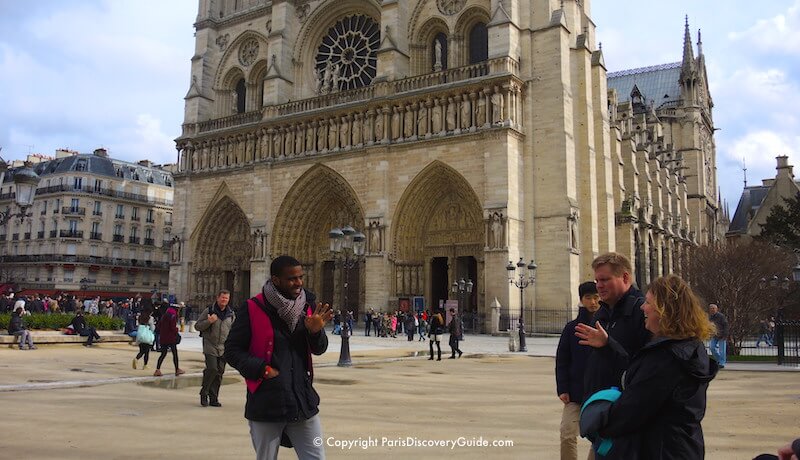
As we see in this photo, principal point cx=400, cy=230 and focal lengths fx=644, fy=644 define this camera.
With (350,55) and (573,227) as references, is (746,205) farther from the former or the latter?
(350,55)

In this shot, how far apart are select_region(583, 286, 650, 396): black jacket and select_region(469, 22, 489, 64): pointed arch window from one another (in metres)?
25.5

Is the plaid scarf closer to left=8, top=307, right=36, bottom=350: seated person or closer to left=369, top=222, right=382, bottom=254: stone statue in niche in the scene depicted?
left=8, top=307, right=36, bottom=350: seated person

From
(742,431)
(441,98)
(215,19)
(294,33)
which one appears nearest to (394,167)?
(441,98)

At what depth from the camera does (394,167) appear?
27.2 metres

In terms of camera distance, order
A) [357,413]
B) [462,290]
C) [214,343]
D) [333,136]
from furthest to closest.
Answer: [333,136]
[462,290]
[214,343]
[357,413]

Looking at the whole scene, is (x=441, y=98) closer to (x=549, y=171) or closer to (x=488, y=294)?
(x=549, y=171)

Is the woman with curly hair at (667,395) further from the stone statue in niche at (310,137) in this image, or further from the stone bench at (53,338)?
the stone statue in niche at (310,137)

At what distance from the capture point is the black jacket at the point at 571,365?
4105mm

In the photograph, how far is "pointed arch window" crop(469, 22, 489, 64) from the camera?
91.6 feet

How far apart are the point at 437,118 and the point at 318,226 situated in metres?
8.71

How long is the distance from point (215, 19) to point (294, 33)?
6281 mm

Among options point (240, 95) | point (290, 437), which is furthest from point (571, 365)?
point (240, 95)

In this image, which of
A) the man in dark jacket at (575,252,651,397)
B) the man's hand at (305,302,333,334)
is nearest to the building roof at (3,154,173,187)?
the man's hand at (305,302,333,334)

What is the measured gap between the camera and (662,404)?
7.83ft
